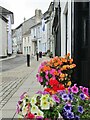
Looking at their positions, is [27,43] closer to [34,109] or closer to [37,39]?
[37,39]

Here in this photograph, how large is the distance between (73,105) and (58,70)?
293 cm

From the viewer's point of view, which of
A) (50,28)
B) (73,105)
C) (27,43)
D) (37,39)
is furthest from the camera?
(27,43)

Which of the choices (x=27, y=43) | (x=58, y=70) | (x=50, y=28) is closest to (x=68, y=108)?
(x=58, y=70)

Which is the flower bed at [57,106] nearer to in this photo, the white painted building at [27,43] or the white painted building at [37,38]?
the white painted building at [37,38]

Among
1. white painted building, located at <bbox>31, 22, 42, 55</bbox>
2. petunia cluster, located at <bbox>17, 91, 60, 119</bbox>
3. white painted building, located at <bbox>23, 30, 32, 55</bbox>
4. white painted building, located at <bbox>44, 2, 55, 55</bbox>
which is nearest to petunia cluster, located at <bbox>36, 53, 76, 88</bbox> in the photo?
petunia cluster, located at <bbox>17, 91, 60, 119</bbox>

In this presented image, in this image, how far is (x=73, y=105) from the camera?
2742 mm

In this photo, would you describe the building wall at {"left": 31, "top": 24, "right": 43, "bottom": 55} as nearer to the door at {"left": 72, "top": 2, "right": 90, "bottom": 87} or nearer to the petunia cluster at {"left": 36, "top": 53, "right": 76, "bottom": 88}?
the door at {"left": 72, "top": 2, "right": 90, "bottom": 87}

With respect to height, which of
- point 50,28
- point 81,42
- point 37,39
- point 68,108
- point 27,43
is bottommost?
point 68,108

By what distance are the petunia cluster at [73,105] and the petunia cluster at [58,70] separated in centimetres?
238

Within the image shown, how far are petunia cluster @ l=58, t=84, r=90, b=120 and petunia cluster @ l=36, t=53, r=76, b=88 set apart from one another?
7.82ft

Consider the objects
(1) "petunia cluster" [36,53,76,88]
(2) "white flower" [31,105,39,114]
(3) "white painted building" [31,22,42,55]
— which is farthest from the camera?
(3) "white painted building" [31,22,42,55]

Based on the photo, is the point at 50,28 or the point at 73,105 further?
the point at 50,28

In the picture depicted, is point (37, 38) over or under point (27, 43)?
over

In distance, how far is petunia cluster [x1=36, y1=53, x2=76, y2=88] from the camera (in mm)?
5509
